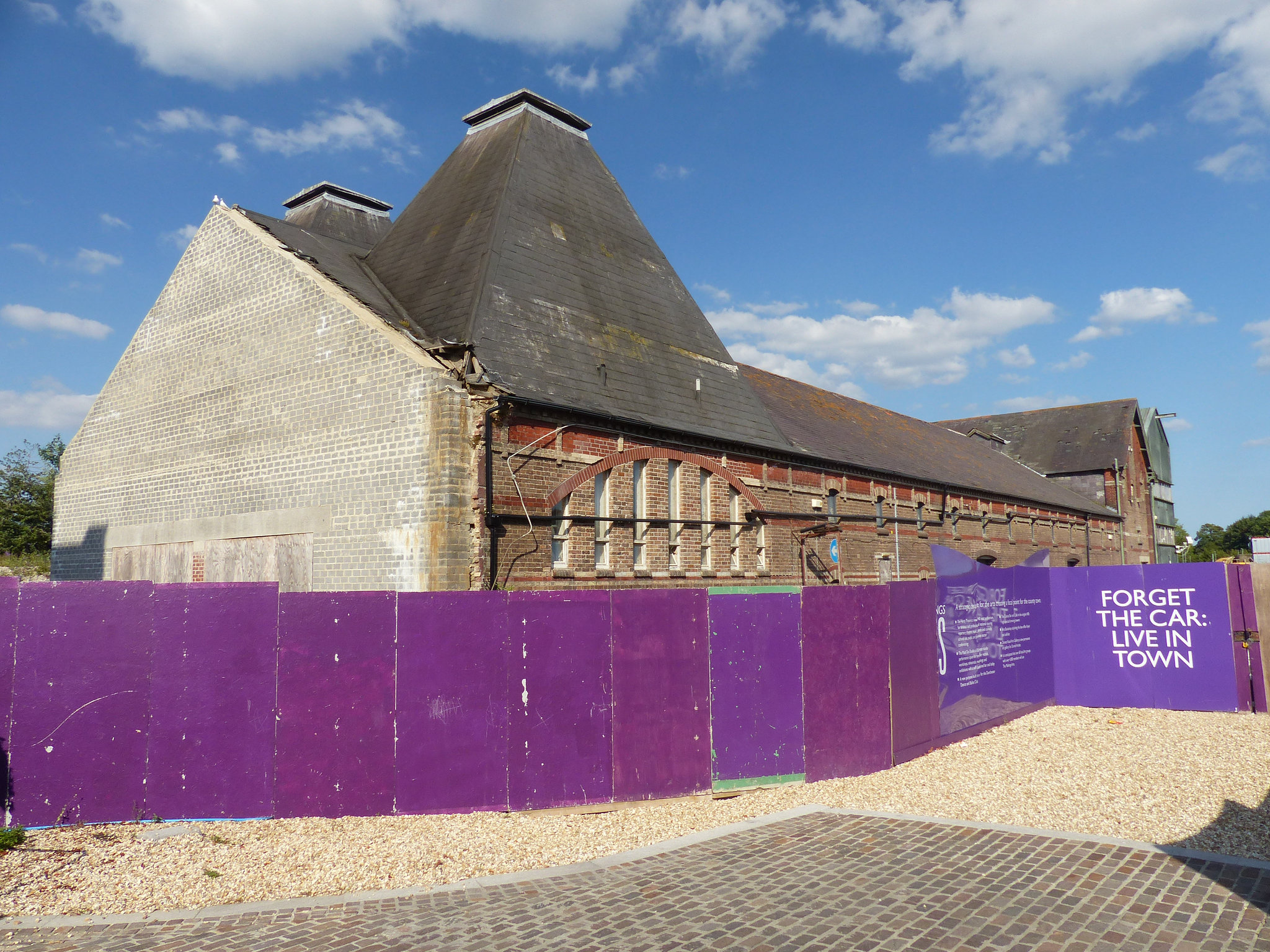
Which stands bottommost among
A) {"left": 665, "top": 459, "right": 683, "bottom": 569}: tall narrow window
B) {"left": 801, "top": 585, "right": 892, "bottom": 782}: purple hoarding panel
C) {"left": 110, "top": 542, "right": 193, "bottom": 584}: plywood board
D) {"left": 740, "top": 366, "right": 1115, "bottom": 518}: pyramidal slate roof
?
{"left": 801, "top": 585, "right": 892, "bottom": 782}: purple hoarding panel

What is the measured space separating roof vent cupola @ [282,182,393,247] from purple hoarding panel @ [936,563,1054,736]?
18.9 meters

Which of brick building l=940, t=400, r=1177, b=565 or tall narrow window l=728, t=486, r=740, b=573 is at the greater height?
brick building l=940, t=400, r=1177, b=565

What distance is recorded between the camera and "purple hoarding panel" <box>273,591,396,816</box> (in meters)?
7.46

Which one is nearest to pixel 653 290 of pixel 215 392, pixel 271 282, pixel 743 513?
pixel 743 513

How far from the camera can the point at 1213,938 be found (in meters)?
5.02

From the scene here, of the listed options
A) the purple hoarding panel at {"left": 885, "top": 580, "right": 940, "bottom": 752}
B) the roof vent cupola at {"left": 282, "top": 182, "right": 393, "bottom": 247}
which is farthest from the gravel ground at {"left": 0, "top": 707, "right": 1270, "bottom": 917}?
the roof vent cupola at {"left": 282, "top": 182, "right": 393, "bottom": 247}

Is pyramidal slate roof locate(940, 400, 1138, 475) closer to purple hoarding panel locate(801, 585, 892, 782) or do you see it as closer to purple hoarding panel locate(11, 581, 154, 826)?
purple hoarding panel locate(801, 585, 892, 782)

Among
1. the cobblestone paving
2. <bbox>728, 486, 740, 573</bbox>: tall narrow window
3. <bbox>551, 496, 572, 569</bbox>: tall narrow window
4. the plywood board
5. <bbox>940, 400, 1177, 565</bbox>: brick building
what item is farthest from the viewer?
<bbox>940, 400, 1177, 565</bbox>: brick building

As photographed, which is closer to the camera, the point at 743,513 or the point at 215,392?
the point at 215,392

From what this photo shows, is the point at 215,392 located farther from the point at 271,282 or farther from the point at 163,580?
the point at 163,580

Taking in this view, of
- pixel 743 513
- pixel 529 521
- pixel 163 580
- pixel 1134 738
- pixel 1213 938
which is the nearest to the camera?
pixel 1213 938

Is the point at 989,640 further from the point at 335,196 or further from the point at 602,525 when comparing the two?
the point at 335,196

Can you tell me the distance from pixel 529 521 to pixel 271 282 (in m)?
6.50

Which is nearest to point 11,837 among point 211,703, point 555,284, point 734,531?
point 211,703
